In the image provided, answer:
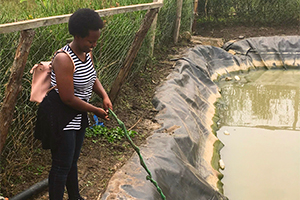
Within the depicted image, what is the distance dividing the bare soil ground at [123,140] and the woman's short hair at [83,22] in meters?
1.39

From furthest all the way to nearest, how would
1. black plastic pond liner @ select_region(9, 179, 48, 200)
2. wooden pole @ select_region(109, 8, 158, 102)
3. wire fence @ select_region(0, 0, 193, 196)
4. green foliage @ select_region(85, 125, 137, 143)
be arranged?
wooden pole @ select_region(109, 8, 158, 102) → green foliage @ select_region(85, 125, 137, 143) → wire fence @ select_region(0, 0, 193, 196) → black plastic pond liner @ select_region(9, 179, 48, 200)

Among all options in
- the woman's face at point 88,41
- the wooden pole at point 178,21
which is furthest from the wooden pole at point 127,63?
the wooden pole at point 178,21

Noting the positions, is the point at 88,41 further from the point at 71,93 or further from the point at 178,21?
the point at 178,21

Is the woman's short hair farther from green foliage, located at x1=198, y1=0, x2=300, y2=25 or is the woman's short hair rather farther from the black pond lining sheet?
green foliage, located at x1=198, y1=0, x2=300, y2=25

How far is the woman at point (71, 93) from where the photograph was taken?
1.99 m

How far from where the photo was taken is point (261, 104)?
7023 mm

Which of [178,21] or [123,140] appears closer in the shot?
[123,140]

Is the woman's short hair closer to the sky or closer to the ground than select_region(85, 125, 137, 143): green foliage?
closer to the sky

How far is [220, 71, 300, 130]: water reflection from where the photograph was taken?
243 inches

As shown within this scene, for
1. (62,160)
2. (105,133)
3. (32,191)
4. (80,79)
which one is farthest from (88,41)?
(105,133)

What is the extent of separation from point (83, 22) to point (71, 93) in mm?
410

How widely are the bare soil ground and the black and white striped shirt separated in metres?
0.88

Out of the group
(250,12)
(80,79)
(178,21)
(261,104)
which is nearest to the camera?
(80,79)

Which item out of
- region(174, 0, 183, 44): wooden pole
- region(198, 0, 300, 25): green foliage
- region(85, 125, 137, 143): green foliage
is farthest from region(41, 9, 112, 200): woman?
region(198, 0, 300, 25): green foliage
